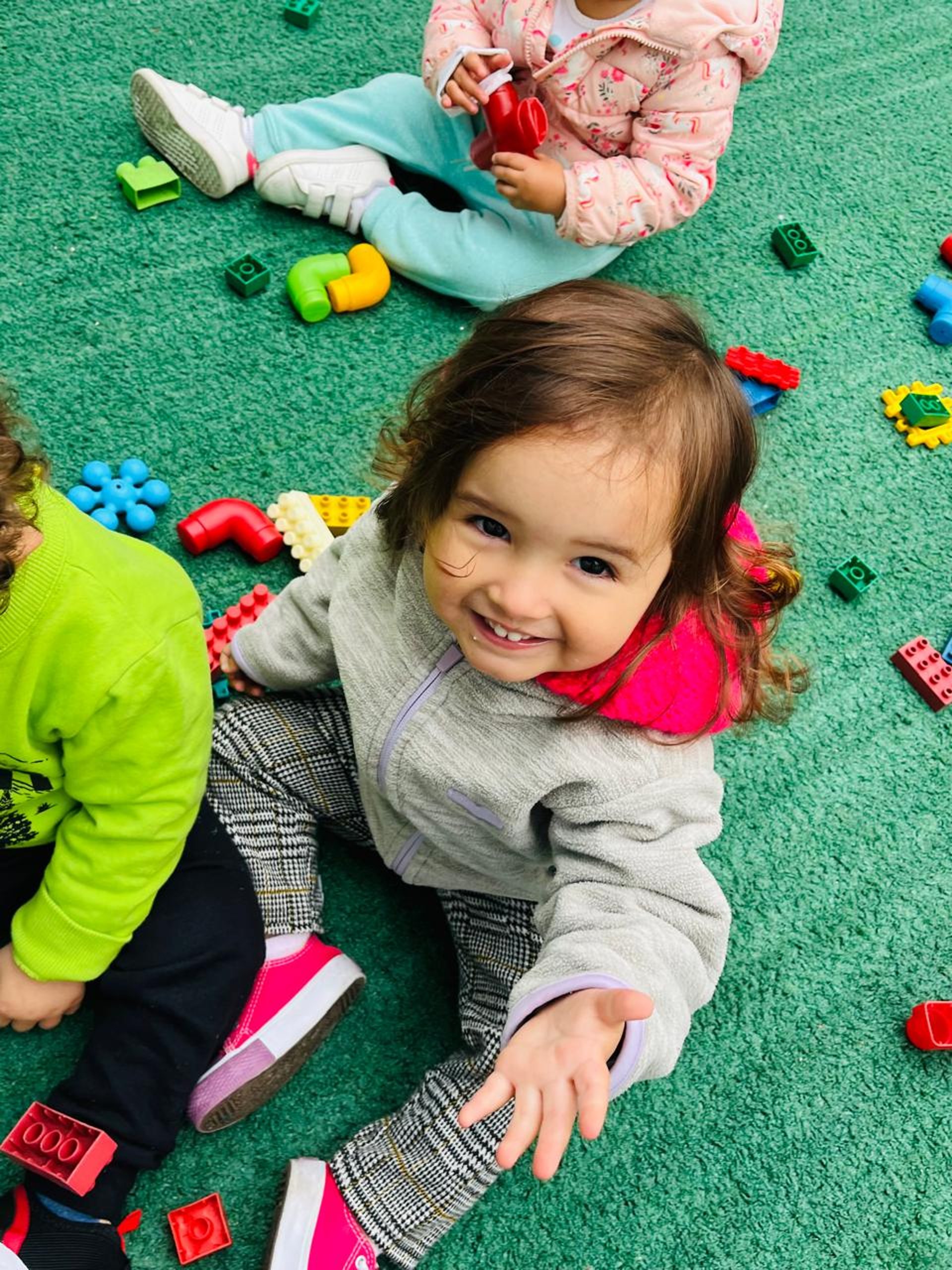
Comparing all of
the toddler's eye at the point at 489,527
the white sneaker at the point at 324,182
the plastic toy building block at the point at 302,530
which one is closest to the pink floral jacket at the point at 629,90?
the white sneaker at the point at 324,182

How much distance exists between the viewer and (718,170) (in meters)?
1.44

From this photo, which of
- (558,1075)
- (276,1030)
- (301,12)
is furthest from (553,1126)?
(301,12)

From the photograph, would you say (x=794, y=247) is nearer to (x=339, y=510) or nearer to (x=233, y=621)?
(x=339, y=510)

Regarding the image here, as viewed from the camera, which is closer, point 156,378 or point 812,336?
point 156,378

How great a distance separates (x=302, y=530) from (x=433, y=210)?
0.45 meters

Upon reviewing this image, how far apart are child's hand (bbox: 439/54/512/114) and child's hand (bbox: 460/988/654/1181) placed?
3.11 feet

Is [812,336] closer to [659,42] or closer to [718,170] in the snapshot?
[718,170]

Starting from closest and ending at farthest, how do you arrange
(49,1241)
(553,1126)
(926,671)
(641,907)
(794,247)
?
(553,1126) → (641,907) → (49,1241) → (926,671) → (794,247)

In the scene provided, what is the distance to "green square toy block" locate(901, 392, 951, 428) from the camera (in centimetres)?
128

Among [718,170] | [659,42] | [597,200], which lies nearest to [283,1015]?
[597,200]

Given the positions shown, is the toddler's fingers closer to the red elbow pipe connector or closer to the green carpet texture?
the green carpet texture

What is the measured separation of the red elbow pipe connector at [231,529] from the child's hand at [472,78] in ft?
1.62

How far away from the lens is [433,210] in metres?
1.29

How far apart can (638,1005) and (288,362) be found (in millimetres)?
849
